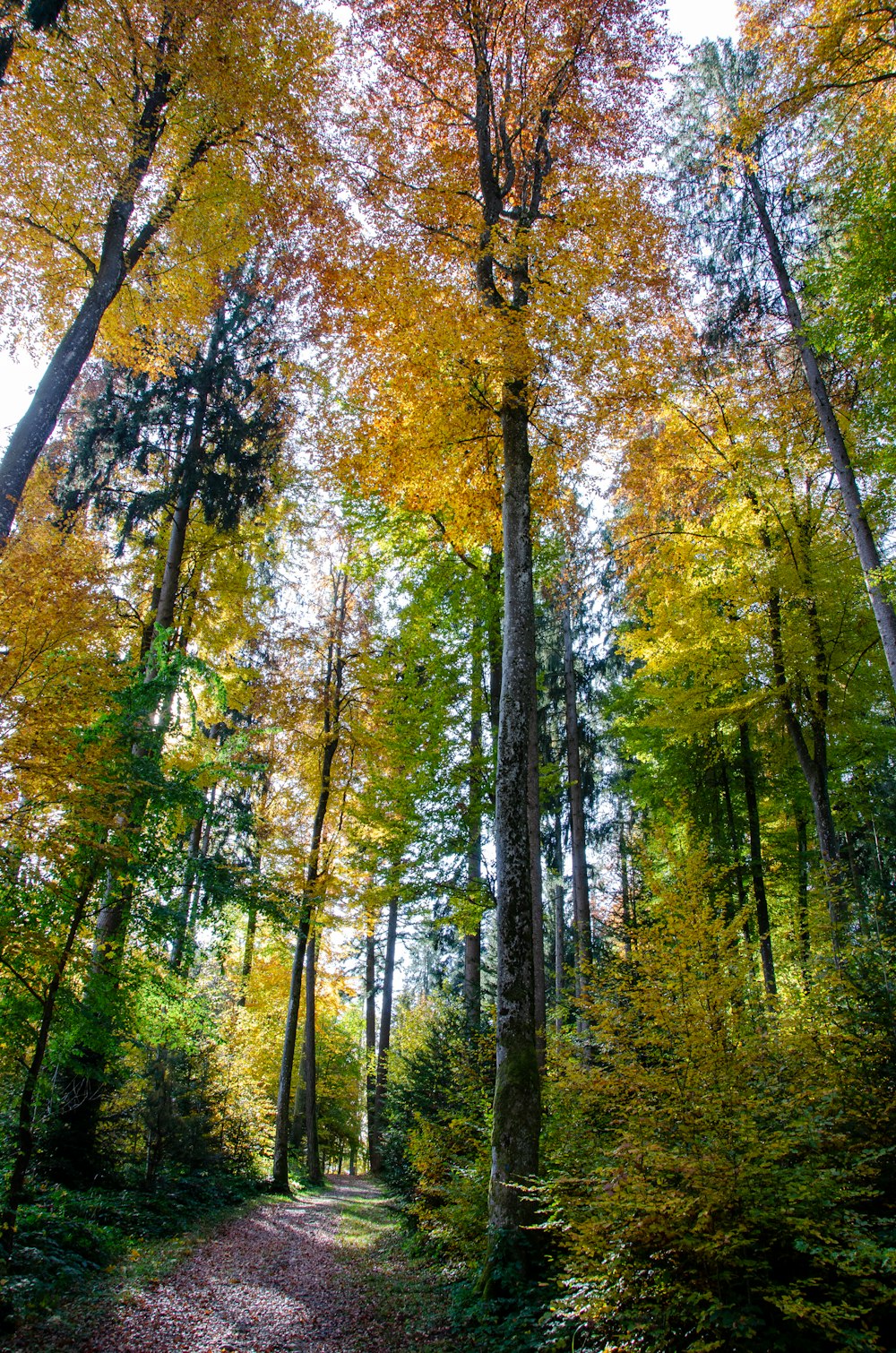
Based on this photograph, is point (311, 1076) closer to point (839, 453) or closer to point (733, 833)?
point (733, 833)

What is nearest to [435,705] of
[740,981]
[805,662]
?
[805,662]

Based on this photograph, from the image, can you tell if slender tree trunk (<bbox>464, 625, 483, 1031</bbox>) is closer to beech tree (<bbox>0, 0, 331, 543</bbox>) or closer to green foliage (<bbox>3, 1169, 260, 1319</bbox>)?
green foliage (<bbox>3, 1169, 260, 1319</bbox>)

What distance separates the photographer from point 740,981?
4.56 m

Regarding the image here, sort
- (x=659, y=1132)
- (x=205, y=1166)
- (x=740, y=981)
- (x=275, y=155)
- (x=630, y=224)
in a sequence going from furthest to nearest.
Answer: (x=205, y=1166) → (x=275, y=155) → (x=630, y=224) → (x=740, y=981) → (x=659, y=1132)

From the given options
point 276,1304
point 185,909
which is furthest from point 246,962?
point 276,1304

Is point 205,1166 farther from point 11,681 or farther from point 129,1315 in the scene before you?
point 11,681

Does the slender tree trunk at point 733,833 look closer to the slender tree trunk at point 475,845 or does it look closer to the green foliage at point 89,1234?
the slender tree trunk at point 475,845

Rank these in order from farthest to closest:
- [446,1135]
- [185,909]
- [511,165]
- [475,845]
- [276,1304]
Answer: [475,845] < [446,1135] < [511,165] < [185,909] < [276,1304]

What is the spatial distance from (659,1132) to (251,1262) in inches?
213

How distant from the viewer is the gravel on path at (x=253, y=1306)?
4.52 m

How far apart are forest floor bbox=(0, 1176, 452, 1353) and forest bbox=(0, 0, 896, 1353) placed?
13.3 inches

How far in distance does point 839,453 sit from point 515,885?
7328mm

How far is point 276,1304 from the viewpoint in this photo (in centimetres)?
553

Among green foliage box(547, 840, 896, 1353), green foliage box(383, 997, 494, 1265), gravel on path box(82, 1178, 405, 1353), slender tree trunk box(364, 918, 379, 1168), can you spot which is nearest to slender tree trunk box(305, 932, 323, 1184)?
green foliage box(383, 997, 494, 1265)
